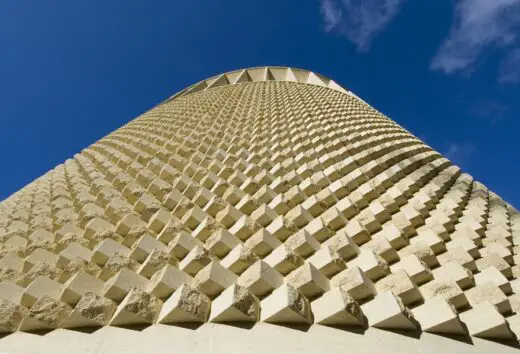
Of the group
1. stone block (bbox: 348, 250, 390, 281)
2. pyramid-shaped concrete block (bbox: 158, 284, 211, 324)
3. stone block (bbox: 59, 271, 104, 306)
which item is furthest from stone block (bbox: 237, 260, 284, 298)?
stone block (bbox: 59, 271, 104, 306)

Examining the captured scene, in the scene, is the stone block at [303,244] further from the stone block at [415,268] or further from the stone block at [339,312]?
the stone block at [339,312]

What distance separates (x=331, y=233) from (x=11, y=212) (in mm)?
3023

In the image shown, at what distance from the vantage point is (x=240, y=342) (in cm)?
132

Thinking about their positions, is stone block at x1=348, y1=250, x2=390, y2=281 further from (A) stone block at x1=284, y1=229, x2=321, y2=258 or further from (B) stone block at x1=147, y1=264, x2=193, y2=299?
(B) stone block at x1=147, y1=264, x2=193, y2=299

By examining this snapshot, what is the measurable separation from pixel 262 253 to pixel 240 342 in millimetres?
821

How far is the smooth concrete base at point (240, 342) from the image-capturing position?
1.30 m

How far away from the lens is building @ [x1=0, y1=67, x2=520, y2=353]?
4.60 ft

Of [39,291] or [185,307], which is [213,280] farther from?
[39,291]

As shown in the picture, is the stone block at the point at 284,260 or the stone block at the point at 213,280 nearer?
the stone block at the point at 213,280

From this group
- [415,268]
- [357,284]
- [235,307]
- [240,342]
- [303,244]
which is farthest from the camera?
[303,244]

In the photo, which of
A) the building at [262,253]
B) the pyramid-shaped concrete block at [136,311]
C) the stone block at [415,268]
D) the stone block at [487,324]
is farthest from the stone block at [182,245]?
the stone block at [487,324]

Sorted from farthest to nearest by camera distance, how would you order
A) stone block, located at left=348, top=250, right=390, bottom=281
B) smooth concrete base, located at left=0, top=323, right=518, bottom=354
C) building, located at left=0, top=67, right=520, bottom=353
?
stone block, located at left=348, top=250, right=390, bottom=281 → building, located at left=0, top=67, right=520, bottom=353 → smooth concrete base, located at left=0, top=323, right=518, bottom=354

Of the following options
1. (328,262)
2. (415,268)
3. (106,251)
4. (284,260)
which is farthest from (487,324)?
(106,251)

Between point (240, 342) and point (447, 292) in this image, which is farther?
point (447, 292)
